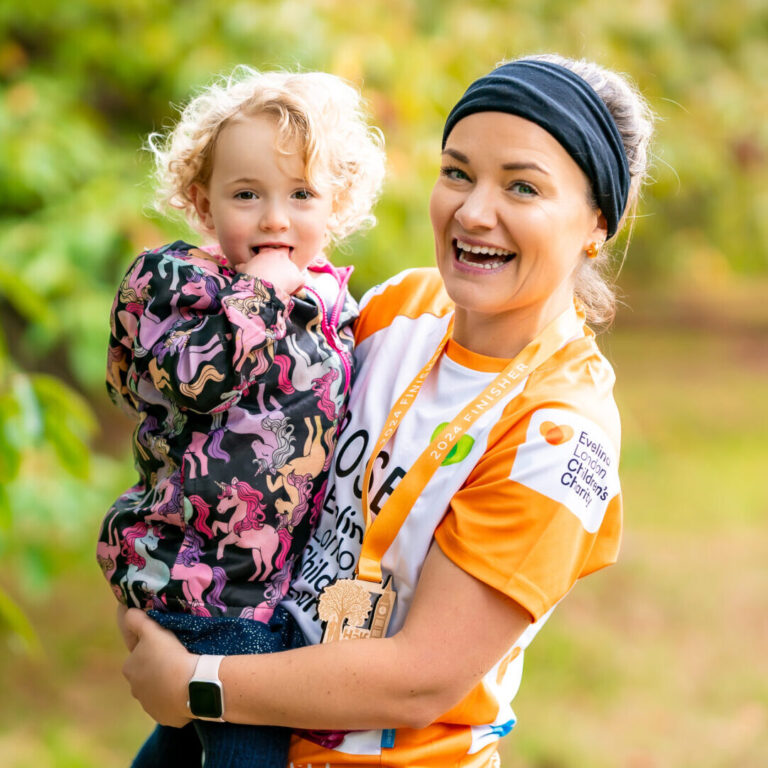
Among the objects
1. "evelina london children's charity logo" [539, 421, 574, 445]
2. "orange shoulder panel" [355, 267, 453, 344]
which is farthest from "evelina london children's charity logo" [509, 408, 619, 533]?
"orange shoulder panel" [355, 267, 453, 344]

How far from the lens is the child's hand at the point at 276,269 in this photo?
1.83 metres

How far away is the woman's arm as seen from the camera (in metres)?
1.62

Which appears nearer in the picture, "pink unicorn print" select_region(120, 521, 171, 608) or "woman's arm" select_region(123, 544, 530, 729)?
"woman's arm" select_region(123, 544, 530, 729)

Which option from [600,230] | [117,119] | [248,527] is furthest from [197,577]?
[117,119]

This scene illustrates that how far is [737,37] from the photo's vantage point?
8.24m

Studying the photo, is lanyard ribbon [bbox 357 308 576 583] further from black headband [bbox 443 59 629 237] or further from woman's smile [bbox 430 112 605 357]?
black headband [bbox 443 59 629 237]

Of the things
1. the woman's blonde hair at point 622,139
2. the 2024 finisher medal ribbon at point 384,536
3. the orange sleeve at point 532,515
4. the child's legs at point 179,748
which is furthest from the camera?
the child's legs at point 179,748

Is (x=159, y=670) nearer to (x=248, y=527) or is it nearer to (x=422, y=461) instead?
(x=248, y=527)

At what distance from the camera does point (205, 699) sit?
1.71 metres

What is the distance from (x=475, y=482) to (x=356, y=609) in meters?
0.28

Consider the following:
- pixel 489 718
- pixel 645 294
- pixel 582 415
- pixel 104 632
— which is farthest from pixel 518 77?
pixel 645 294

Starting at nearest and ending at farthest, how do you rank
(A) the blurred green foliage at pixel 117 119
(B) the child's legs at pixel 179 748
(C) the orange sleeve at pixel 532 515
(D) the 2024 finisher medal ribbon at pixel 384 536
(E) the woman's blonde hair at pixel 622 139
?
(C) the orange sleeve at pixel 532 515
(D) the 2024 finisher medal ribbon at pixel 384 536
(E) the woman's blonde hair at pixel 622 139
(B) the child's legs at pixel 179 748
(A) the blurred green foliage at pixel 117 119

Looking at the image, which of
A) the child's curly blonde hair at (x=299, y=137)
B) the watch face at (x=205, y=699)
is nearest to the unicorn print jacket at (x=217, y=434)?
the watch face at (x=205, y=699)

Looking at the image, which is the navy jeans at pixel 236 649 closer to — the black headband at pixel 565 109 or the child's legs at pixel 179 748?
the child's legs at pixel 179 748
